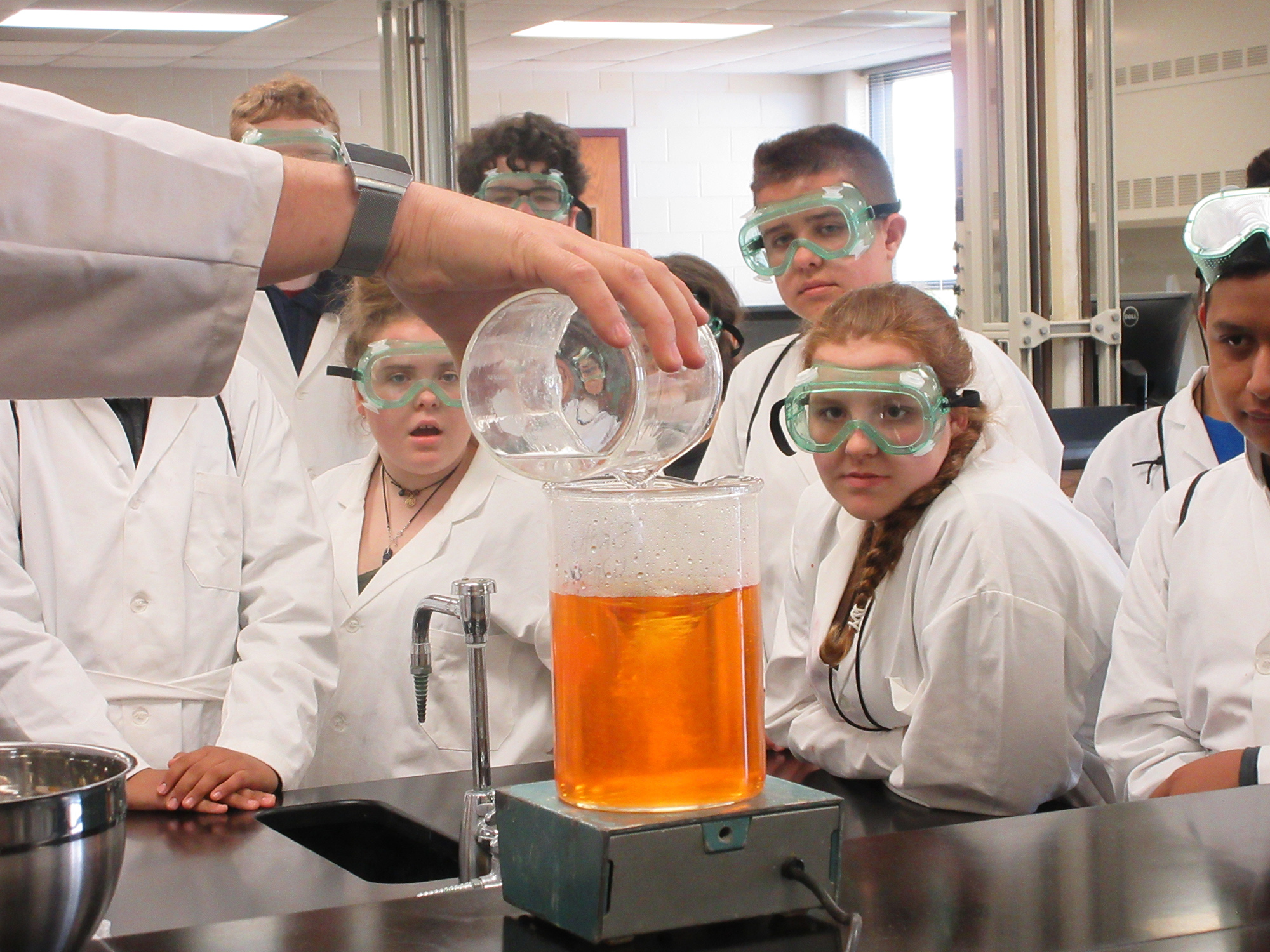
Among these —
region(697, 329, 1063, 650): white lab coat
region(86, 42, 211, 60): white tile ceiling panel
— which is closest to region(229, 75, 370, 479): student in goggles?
region(697, 329, 1063, 650): white lab coat

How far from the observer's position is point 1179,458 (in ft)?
10.1

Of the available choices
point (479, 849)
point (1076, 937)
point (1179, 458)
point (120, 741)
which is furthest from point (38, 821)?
point (1179, 458)

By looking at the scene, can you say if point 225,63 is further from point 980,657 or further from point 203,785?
point 980,657

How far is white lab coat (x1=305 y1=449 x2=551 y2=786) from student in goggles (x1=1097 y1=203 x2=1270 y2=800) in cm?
89

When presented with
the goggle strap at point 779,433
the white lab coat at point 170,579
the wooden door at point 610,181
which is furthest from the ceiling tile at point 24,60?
the goggle strap at point 779,433

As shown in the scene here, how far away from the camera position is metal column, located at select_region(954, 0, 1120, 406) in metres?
4.47

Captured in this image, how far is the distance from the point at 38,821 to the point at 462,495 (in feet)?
5.36

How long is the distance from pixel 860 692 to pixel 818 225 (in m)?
1.06

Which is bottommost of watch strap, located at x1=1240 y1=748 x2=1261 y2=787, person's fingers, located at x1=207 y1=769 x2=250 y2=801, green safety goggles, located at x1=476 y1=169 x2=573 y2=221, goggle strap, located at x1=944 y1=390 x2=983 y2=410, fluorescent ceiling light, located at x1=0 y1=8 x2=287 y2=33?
person's fingers, located at x1=207 y1=769 x2=250 y2=801

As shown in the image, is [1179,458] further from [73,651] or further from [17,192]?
[17,192]

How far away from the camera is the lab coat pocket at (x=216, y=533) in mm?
2102

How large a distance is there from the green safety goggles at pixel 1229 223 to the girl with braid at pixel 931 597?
44 centimetres

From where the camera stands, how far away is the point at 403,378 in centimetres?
235

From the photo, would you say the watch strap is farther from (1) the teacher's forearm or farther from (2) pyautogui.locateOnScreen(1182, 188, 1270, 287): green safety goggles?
(1) the teacher's forearm
